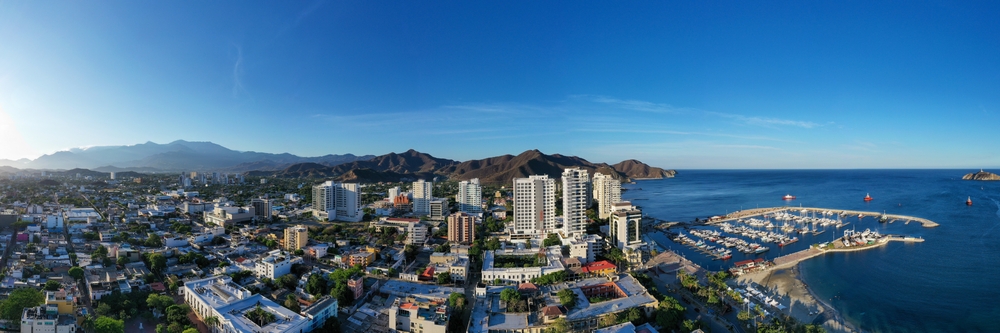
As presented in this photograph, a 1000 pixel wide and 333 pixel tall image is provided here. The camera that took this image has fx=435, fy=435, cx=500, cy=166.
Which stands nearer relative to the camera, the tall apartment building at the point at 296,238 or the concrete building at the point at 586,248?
the concrete building at the point at 586,248

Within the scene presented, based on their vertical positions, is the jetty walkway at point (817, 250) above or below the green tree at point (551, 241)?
below

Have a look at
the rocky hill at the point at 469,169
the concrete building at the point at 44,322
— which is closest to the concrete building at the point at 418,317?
the concrete building at the point at 44,322

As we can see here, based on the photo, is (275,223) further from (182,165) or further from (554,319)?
(182,165)

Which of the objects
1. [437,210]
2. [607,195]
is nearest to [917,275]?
[607,195]

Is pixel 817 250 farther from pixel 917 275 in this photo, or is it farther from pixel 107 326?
pixel 107 326

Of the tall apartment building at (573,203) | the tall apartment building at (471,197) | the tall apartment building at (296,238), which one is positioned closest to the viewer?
the tall apartment building at (296,238)

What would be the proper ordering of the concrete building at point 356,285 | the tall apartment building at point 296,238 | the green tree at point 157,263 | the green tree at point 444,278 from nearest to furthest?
1. the concrete building at point 356,285
2. the green tree at point 444,278
3. the green tree at point 157,263
4. the tall apartment building at point 296,238

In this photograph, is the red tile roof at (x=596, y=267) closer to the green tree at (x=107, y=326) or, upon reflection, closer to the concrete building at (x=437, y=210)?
the green tree at (x=107, y=326)

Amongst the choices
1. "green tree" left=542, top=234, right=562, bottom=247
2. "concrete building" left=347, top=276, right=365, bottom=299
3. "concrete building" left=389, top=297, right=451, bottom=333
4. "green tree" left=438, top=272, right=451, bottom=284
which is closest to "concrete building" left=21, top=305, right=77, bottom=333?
"concrete building" left=347, top=276, right=365, bottom=299
